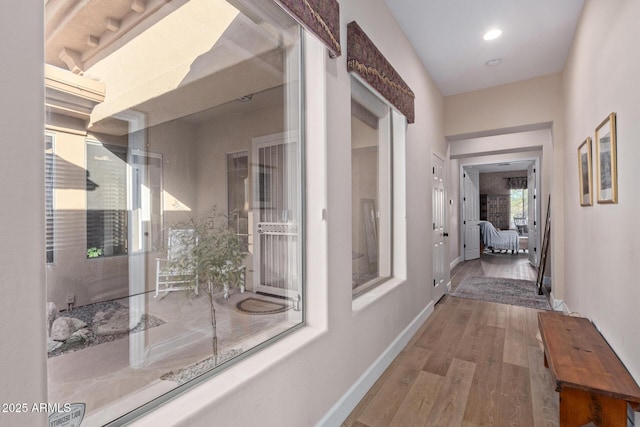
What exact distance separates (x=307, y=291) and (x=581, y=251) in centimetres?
276

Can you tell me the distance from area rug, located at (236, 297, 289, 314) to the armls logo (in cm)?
74

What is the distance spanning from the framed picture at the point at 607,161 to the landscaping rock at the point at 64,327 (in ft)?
9.44

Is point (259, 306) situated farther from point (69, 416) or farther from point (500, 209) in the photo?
point (500, 209)

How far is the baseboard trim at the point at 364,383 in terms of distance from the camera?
5.88 ft

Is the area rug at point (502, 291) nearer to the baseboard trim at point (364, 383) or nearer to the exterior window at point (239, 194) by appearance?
the baseboard trim at point (364, 383)

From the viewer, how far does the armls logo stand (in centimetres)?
90

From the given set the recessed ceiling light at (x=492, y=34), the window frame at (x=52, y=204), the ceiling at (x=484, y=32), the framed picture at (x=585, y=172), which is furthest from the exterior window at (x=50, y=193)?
the recessed ceiling light at (x=492, y=34)

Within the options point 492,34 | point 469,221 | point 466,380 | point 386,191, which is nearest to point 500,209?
point 469,221

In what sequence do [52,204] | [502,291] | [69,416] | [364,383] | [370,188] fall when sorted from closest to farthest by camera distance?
[69,416] < [52,204] < [364,383] < [370,188] < [502,291]

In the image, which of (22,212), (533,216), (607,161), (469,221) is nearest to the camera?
(22,212)

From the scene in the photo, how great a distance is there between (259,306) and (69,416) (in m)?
0.90

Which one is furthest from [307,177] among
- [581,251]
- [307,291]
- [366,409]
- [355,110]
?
[581,251]

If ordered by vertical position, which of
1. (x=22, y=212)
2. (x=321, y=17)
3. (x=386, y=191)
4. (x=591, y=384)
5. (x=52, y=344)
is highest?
(x=321, y=17)

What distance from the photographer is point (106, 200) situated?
1.40 metres
